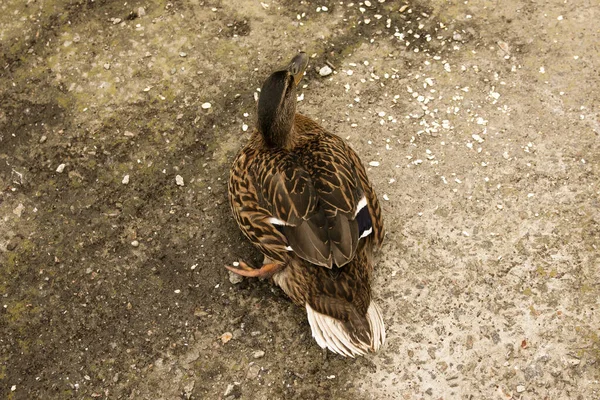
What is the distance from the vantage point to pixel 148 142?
438 centimetres

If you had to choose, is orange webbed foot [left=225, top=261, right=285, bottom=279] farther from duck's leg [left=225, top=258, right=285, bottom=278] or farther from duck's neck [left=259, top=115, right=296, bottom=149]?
duck's neck [left=259, top=115, right=296, bottom=149]

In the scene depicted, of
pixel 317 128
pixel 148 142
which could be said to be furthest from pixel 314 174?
pixel 148 142

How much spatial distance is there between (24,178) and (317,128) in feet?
6.63

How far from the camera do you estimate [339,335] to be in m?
3.37

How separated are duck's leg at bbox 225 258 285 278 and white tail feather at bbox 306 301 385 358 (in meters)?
0.33

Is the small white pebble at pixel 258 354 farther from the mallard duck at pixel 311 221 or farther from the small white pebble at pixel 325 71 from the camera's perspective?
the small white pebble at pixel 325 71

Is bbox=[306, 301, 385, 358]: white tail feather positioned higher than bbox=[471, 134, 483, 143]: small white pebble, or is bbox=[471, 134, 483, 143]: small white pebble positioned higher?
bbox=[471, 134, 483, 143]: small white pebble

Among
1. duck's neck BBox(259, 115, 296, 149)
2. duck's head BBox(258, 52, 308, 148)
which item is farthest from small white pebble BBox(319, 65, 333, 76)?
duck's neck BBox(259, 115, 296, 149)

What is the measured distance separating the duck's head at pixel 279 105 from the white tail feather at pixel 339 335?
1.02 meters

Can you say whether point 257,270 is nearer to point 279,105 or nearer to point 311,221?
point 311,221

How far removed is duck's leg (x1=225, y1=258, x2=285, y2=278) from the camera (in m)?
3.66

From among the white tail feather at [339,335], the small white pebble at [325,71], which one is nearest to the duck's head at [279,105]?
the small white pebble at [325,71]

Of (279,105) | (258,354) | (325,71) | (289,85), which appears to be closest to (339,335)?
(258,354)

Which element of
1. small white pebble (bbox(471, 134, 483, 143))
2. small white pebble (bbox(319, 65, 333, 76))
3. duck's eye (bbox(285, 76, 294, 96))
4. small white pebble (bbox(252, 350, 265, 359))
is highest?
duck's eye (bbox(285, 76, 294, 96))
